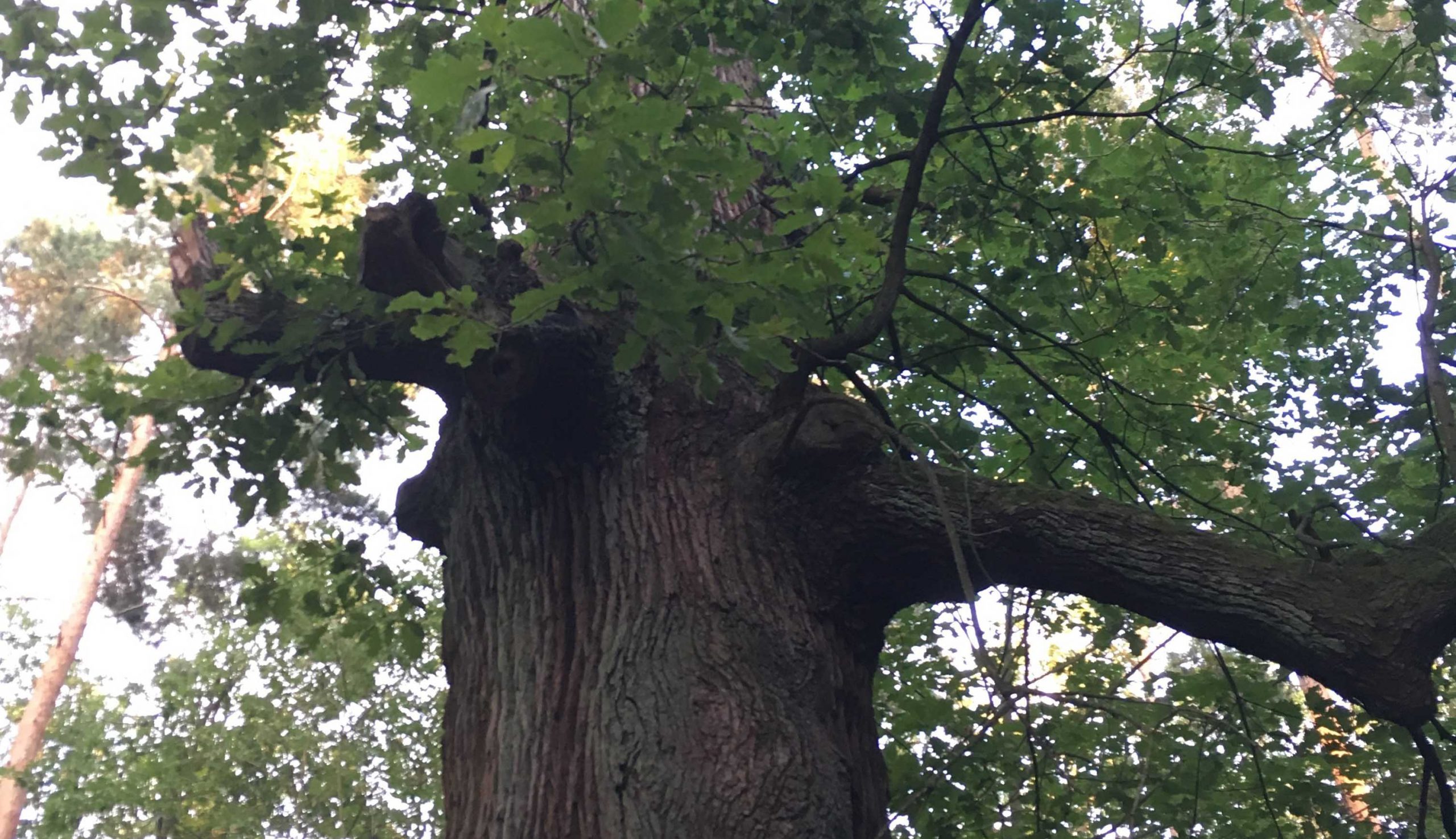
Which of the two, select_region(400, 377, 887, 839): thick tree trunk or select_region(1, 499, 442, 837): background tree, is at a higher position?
select_region(1, 499, 442, 837): background tree

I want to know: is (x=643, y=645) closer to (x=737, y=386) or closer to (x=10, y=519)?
(x=737, y=386)

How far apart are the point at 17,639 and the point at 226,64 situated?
861 inches

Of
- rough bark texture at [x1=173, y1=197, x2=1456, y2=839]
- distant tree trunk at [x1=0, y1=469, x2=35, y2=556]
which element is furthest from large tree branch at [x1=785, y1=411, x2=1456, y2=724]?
distant tree trunk at [x1=0, y1=469, x2=35, y2=556]

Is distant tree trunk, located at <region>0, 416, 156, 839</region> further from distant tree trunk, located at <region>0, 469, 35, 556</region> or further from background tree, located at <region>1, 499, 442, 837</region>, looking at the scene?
distant tree trunk, located at <region>0, 469, 35, 556</region>

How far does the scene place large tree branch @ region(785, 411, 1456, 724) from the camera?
232 cm

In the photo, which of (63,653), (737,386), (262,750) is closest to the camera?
(737,386)

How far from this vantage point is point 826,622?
2.86m

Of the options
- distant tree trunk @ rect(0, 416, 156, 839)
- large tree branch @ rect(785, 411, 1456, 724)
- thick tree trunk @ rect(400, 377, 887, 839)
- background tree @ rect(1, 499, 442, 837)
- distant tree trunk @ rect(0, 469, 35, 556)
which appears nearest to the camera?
large tree branch @ rect(785, 411, 1456, 724)

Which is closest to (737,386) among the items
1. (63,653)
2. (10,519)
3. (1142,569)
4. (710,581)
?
(710,581)

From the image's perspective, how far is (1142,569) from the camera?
→ 257 centimetres

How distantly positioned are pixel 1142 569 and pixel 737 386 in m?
1.33

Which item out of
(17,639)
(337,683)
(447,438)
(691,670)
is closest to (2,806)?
(337,683)

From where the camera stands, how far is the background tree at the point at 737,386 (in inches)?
91.7

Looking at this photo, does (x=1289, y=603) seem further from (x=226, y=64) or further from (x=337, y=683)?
(x=337, y=683)
